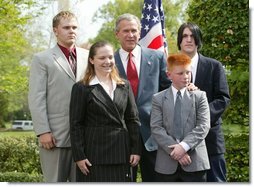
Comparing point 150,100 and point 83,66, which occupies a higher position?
point 83,66

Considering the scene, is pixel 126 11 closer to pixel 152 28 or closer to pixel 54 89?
pixel 152 28

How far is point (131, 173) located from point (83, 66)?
786 millimetres

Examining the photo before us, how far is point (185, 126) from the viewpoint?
3.19 metres

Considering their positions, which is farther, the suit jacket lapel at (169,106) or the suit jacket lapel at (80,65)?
the suit jacket lapel at (80,65)

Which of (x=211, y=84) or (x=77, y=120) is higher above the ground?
(x=211, y=84)

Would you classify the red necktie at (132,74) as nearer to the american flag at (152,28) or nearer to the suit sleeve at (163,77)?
the suit sleeve at (163,77)

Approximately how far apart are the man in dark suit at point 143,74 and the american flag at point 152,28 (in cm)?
103

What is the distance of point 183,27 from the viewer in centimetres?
342

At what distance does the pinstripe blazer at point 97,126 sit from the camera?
10.2 feet

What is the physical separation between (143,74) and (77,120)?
1.98 ft

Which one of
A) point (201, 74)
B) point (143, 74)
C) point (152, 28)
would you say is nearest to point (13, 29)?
point (152, 28)

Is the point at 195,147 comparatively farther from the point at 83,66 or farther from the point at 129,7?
the point at 129,7

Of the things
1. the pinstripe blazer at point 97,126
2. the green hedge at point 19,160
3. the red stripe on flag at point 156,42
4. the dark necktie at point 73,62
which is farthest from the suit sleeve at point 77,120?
the green hedge at point 19,160

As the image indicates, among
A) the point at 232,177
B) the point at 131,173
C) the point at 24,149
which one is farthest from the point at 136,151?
the point at 24,149
